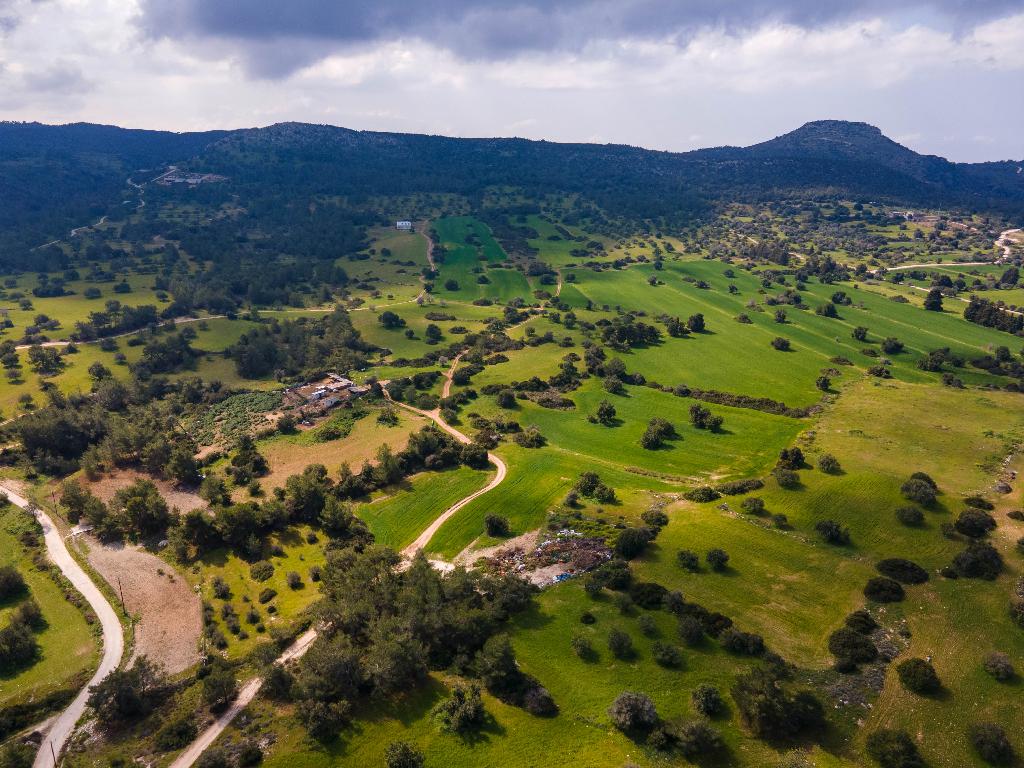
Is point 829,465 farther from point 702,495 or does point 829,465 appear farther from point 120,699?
point 120,699

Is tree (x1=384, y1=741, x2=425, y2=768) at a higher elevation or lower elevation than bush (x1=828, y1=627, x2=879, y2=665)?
lower

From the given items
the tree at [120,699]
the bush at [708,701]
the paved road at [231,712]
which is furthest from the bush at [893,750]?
the tree at [120,699]

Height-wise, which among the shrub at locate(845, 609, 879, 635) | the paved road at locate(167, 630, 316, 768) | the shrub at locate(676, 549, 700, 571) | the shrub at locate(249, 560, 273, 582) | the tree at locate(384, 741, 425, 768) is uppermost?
the shrub at locate(845, 609, 879, 635)

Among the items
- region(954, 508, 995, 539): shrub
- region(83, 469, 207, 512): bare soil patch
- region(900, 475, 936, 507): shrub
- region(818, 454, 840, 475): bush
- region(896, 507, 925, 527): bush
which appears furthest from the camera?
region(83, 469, 207, 512): bare soil patch

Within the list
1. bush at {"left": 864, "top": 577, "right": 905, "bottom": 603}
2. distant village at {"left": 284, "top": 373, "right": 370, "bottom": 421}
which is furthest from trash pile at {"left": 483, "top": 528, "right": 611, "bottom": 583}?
distant village at {"left": 284, "top": 373, "right": 370, "bottom": 421}

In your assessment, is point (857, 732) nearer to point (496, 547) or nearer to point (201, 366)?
point (496, 547)

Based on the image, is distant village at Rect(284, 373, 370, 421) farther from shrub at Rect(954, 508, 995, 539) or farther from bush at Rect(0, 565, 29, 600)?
shrub at Rect(954, 508, 995, 539)
